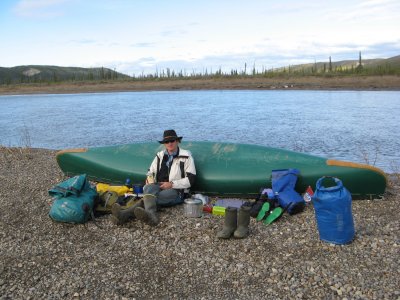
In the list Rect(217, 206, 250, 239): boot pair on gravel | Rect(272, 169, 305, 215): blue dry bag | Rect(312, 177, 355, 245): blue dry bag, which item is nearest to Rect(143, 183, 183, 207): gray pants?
Rect(217, 206, 250, 239): boot pair on gravel

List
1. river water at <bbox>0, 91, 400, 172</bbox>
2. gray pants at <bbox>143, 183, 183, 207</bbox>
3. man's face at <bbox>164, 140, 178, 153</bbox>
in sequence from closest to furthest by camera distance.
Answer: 1. gray pants at <bbox>143, 183, 183, 207</bbox>
2. man's face at <bbox>164, 140, 178, 153</bbox>
3. river water at <bbox>0, 91, 400, 172</bbox>

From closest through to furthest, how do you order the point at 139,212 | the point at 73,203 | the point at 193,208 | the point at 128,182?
the point at 139,212
the point at 73,203
the point at 193,208
the point at 128,182

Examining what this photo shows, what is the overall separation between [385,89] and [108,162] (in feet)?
83.8

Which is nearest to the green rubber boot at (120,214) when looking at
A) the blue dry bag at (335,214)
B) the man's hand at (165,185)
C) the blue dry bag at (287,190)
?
the man's hand at (165,185)

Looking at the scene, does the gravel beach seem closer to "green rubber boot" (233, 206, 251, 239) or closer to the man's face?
"green rubber boot" (233, 206, 251, 239)

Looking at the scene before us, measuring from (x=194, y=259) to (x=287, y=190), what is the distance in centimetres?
183

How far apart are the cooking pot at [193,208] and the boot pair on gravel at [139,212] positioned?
37 cm

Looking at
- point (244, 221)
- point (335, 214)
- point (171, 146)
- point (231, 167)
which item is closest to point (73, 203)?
point (171, 146)

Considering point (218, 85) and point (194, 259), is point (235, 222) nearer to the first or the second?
point (194, 259)

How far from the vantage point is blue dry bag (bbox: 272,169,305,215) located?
5.24 m

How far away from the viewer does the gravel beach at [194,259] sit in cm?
367

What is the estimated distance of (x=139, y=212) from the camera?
16.1 feet

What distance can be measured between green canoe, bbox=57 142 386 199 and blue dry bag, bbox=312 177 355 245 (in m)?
1.48

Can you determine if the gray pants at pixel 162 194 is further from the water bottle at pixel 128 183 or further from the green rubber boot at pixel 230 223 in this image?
the green rubber boot at pixel 230 223
